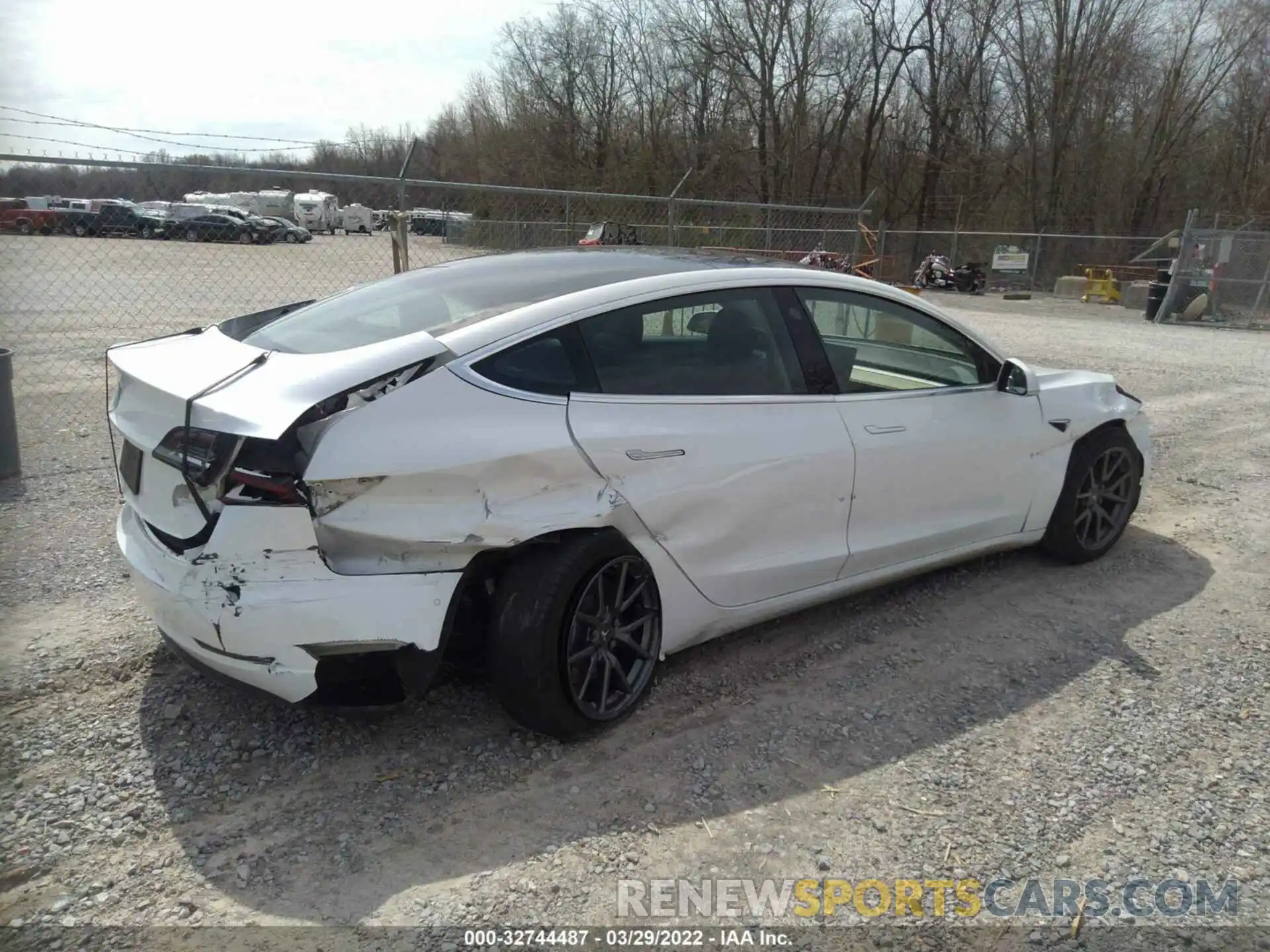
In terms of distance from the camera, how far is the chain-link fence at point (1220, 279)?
19.0m

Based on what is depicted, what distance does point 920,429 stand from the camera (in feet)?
12.6

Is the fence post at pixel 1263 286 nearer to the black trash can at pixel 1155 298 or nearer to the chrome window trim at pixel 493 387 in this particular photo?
the black trash can at pixel 1155 298

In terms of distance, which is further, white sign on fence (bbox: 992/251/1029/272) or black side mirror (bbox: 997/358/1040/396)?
white sign on fence (bbox: 992/251/1029/272)

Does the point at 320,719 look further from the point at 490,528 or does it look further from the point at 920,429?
the point at 920,429

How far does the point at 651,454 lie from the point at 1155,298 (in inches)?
836

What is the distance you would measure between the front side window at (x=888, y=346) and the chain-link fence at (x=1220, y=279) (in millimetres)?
18332

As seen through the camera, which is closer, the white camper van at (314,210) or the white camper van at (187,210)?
the white camper van at (187,210)

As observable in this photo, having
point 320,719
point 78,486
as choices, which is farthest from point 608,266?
point 78,486

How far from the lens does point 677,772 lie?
Result: 2922 mm

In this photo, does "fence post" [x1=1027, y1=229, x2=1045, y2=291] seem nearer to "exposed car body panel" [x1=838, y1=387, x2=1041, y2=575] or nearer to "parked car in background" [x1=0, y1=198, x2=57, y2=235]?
"exposed car body panel" [x1=838, y1=387, x2=1041, y2=575]

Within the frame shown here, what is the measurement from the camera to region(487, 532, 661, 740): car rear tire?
2818 millimetres

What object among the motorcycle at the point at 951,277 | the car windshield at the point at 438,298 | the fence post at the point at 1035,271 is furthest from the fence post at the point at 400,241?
the fence post at the point at 1035,271

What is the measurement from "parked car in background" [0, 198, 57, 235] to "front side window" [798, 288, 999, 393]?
204 inches

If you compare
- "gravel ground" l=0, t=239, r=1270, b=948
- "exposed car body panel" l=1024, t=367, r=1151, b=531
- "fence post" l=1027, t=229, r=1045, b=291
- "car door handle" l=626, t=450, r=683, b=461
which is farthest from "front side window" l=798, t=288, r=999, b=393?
"fence post" l=1027, t=229, r=1045, b=291
